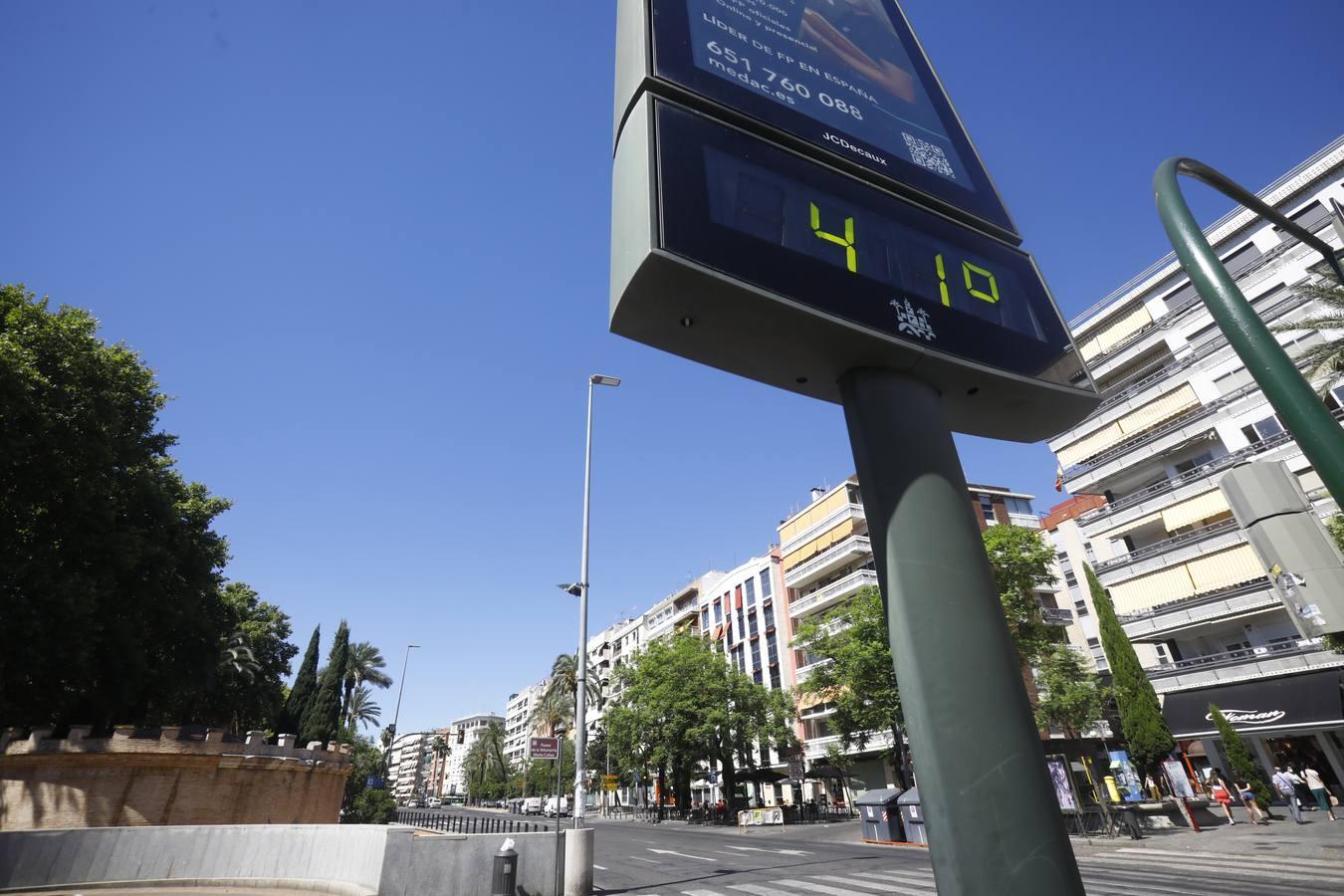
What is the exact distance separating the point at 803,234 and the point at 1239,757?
27758mm

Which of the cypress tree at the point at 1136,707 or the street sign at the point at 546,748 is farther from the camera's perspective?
the cypress tree at the point at 1136,707

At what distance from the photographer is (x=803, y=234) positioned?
12.3ft

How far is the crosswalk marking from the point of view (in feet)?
35.3

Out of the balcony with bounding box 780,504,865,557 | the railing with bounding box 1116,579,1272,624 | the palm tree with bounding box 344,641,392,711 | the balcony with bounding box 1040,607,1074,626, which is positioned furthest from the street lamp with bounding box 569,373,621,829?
the palm tree with bounding box 344,641,392,711

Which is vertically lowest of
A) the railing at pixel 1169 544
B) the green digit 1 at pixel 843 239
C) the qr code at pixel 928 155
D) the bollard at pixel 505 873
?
the bollard at pixel 505 873

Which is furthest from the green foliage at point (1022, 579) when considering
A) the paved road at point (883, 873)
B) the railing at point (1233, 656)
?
the paved road at point (883, 873)

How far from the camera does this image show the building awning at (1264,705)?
810 inches

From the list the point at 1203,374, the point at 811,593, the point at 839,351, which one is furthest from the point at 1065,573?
the point at 839,351

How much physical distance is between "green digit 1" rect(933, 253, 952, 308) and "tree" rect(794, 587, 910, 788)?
2530cm

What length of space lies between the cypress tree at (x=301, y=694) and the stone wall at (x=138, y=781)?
27109 mm

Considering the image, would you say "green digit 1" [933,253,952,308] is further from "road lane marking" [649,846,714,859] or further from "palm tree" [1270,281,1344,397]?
"road lane marking" [649,846,714,859]

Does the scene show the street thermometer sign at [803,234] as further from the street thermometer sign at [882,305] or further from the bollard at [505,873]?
the bollard at [505,873]

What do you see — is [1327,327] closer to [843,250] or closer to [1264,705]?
[1264,705]

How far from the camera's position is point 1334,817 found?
1825 centimetres
